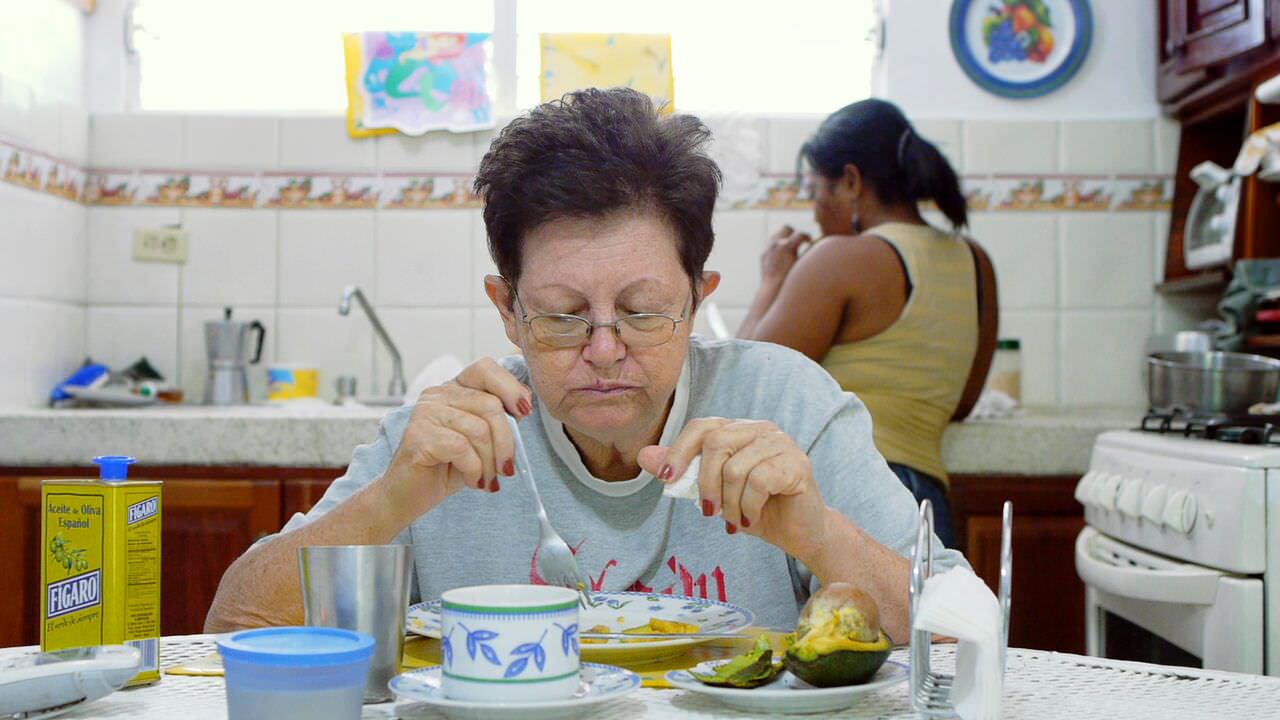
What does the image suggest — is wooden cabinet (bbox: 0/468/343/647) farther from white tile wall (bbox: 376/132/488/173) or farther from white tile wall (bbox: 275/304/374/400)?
white tile wall (bbox: 376/132/488/173)

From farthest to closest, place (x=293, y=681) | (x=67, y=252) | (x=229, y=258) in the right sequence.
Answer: (x=229, y=258)
(x=67, y=252)
(x=293, y=681)

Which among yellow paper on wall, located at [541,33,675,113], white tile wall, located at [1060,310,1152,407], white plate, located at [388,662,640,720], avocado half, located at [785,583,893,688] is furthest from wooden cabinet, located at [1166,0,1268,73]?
white plate, located at [388,662,640,720]

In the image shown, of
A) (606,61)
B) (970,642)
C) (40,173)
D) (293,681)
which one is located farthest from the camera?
(606,61)

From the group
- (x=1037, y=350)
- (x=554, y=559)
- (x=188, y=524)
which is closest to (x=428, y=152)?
(x=188, y=524)

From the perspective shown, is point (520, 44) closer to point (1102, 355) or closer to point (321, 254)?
point (321, 254)

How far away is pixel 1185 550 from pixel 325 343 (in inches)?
80.6

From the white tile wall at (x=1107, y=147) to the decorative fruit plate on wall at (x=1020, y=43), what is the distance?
0.45 ft

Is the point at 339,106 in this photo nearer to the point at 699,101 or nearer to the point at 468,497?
the point at 699,101

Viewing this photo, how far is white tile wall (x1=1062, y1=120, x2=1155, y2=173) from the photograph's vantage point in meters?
3.12

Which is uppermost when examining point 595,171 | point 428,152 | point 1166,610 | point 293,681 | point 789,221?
point 428,152

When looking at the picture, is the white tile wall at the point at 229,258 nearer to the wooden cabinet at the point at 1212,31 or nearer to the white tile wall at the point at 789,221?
the white tile wall at the point at 789,221

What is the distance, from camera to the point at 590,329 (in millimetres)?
1223

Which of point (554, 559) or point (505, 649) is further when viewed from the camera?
point (554, 559)

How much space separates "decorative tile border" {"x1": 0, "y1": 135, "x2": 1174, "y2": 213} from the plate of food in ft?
7.64
